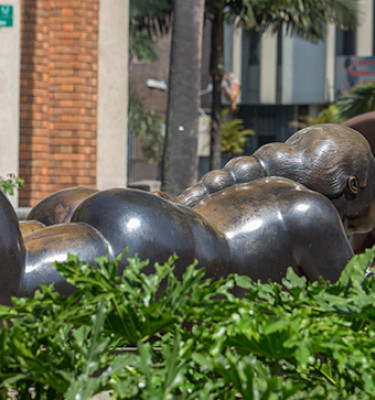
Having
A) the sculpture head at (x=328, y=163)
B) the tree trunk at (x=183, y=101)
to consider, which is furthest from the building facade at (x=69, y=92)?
the sculpture head at (x=328, y=163)

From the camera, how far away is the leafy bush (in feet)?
3.76

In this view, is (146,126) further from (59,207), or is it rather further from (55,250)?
(55,250)

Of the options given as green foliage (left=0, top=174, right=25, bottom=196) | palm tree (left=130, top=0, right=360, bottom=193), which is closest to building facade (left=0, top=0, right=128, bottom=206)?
green foliage (left=0, top=174, right=25, bottom=196)

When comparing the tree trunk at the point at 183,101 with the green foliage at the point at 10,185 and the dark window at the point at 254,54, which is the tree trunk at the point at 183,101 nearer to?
the green foliage at the point at 10,185

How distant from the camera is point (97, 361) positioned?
118cm

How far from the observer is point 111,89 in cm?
978

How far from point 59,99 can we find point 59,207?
690 centimetres

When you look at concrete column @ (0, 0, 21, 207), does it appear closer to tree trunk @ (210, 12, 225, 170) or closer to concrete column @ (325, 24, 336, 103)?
tree trunk @ (210, 12, 225, 170)

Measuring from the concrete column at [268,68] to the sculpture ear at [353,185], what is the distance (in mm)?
33007

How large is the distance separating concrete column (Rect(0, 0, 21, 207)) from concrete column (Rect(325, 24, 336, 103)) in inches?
1116

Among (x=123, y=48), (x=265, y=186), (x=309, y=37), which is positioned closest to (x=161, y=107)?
(x=309, y=37)

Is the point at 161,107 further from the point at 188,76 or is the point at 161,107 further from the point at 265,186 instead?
the point at 265,186

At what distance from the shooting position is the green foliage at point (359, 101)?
1531cm

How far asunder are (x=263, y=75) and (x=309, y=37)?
14.4m
